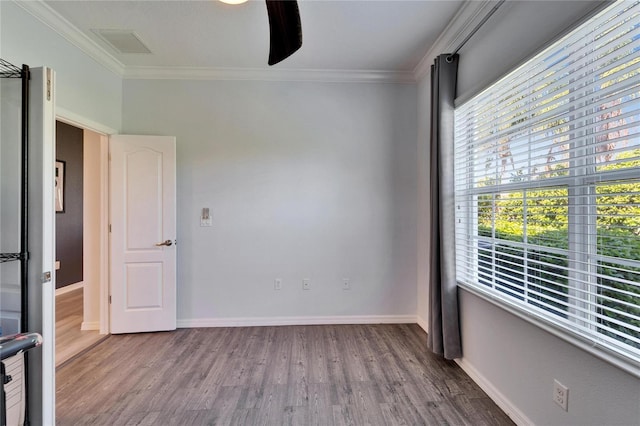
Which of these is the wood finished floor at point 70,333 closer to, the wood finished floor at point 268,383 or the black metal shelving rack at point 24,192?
the wood finished floor at point 268,383

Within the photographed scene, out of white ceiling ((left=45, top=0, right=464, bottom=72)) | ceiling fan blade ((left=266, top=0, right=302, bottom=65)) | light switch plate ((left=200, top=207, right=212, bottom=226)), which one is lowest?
light switch plate ((left=200, top=207, right=212, bottom=226))

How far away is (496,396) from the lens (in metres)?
1.86

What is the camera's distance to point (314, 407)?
5.98 ft

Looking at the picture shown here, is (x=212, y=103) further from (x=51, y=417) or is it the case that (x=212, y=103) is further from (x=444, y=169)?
(x=51, y=417)

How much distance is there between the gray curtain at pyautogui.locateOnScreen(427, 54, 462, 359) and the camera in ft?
7.37

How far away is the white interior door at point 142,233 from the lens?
9.42ft

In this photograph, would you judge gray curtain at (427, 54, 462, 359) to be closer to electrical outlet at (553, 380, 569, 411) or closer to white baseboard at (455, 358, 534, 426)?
white baseboard at (455, 358, 534, 426)

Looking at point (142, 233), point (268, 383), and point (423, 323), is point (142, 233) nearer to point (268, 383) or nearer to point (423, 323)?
point (268, 383)

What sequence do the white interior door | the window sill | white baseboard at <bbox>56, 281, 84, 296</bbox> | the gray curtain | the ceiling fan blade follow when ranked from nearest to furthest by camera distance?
the ceiling fan blade
the window sill
the gray curtain
the white interior door
white baseboard at <bbox>56, 281, 84, 296</bbox>

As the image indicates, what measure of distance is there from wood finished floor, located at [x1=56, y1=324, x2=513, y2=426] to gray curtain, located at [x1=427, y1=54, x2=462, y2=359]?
288mm

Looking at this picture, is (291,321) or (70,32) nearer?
(70,32)

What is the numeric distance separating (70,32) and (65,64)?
27cm

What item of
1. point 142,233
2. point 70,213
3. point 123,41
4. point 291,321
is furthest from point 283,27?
point 70,213

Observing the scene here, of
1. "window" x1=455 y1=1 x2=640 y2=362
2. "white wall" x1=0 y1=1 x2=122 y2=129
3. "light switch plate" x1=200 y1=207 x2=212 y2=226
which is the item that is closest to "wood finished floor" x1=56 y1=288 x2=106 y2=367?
"light switch plate" x1=200 y1=207 x2=212 y2=226
